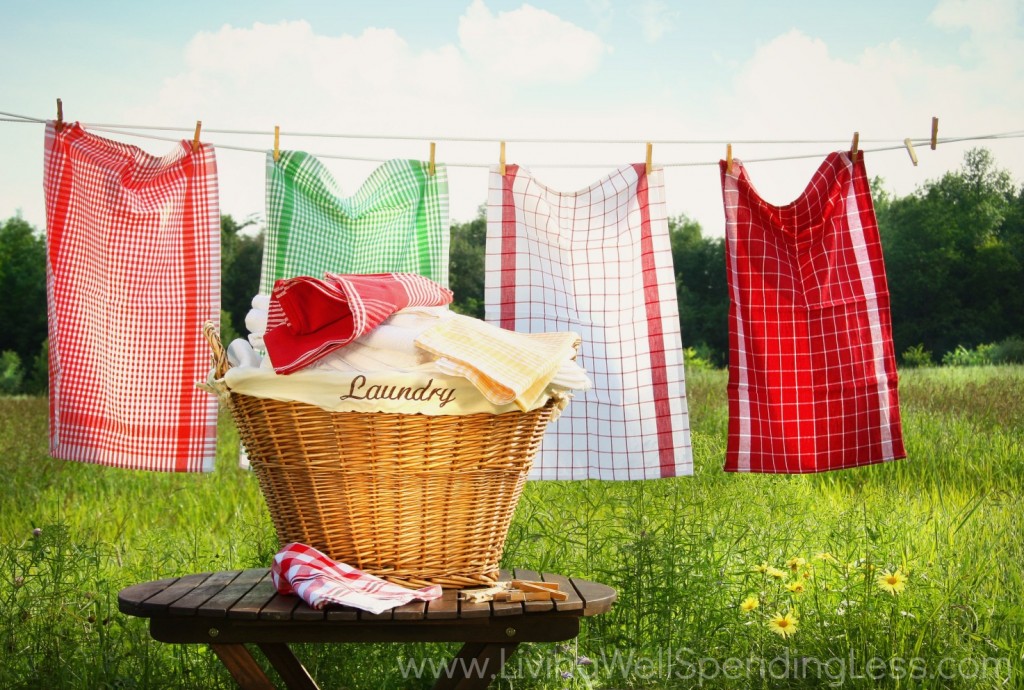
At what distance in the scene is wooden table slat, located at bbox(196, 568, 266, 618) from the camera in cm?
169

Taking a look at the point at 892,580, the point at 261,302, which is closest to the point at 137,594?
the point at 261,302

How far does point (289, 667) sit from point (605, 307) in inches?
63.4

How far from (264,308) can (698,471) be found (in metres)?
2.73

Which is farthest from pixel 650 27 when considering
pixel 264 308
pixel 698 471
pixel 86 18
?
pixel 264 308

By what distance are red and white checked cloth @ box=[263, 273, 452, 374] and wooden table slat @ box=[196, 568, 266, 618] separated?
42 cm

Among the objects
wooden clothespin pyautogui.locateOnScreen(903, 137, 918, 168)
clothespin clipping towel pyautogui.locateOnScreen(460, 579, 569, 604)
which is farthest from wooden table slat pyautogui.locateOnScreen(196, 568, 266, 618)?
wooden clothespin pyautogui.locateOnScreen(903, 137, 918, 168)

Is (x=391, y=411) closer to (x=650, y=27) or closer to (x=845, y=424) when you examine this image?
(x=845, y=424)

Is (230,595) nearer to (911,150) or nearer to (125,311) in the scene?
(125,311)

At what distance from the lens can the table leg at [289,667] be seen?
6.72ft

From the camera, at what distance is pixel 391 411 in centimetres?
173

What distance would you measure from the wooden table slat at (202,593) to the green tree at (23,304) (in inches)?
361

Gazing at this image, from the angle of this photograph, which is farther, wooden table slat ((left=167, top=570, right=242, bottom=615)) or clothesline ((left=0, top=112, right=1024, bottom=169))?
clothesline ((left=0, top=112, right=1024, bottom=169))

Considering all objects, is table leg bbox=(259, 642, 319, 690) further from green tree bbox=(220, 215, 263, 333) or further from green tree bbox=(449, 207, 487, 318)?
green tree bbox=(220, 215, 263, 333)

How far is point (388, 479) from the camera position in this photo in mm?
1791
